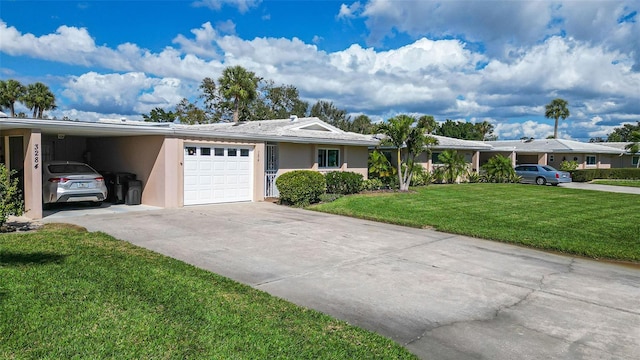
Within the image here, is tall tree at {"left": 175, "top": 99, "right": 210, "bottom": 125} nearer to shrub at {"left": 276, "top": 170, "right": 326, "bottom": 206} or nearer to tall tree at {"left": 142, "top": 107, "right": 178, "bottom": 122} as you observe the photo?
tall tree at {"left": 142, "top": 107, "right": 178, "bottom": 122}

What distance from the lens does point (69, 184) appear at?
13367 millimetres

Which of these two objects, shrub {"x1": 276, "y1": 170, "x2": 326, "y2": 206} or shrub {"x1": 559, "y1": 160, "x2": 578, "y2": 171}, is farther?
shrub {"x1": 559, "y1": 160, "x2": 578, "y2": 171}

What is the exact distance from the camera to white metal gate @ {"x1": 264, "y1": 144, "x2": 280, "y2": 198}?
61.8 feet

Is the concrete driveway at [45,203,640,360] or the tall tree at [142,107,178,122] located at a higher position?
the tall tree at [142,107,178,122]

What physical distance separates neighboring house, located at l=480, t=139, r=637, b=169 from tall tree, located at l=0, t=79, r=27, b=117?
39.1 meters

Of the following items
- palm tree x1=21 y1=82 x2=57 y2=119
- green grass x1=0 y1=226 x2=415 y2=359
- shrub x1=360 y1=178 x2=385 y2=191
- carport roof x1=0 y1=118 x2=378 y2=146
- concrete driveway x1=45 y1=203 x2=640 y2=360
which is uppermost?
palm tree x1=21 y1=82 x2=57 y2=119

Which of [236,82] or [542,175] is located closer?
[542,175]

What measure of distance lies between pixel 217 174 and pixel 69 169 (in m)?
4.81

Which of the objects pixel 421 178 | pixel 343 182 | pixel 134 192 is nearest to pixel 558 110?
pixel 421 178

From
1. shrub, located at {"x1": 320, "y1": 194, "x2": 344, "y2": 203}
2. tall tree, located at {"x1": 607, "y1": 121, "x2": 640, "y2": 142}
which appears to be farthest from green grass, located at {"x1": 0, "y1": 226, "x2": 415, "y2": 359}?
tall tree, located at {"x1": 607, "y1": 121, "x2": 640, "y2": 142}

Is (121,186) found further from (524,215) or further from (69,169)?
(524,215)

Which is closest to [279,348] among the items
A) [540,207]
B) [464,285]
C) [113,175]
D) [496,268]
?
[464,285]

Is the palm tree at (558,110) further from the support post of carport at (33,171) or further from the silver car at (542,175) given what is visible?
the support post of carport at (33,171)

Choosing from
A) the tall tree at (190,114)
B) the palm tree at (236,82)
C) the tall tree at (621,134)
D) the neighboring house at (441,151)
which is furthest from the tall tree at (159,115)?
the tall tree at (621,134)
